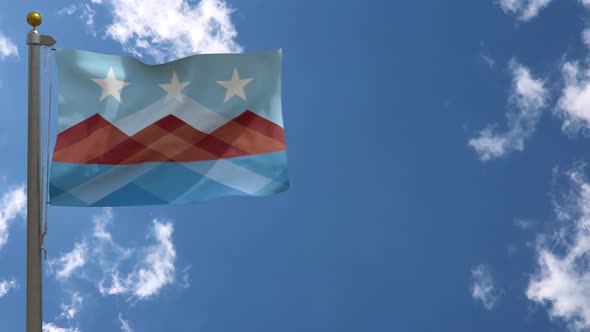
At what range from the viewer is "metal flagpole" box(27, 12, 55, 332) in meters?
8.09

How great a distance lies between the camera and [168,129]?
9.85 m

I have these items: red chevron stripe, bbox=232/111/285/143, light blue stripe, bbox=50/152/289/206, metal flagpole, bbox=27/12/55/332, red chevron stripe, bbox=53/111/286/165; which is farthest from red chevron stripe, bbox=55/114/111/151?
red chevron stripe, bbox=232/111/285/143

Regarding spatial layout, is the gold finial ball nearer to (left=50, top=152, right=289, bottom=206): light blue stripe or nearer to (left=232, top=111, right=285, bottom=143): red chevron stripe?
(left=50, top=152, right=289, bottom=206): light blue stripe

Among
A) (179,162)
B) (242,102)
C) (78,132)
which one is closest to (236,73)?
(242,102)

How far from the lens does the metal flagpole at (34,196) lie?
809cm

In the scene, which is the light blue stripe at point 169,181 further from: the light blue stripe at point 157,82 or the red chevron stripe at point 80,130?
the light blue stripe at point 157,82

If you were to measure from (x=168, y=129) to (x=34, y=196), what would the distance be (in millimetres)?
2189

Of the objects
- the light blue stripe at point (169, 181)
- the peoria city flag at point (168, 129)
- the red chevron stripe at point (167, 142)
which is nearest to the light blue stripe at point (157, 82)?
the peoria city flag at point (168, 129)

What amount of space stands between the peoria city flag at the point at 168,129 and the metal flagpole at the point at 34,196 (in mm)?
685

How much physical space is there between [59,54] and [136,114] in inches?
49.0

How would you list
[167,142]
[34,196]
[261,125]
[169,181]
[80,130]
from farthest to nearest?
1. [261,125]
2. [167,142]
3. [169,181]
4. [80,130]
5. [34,196]

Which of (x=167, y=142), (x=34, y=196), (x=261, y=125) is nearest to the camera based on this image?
(x=34, y=196)

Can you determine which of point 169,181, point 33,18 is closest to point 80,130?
point 169,181

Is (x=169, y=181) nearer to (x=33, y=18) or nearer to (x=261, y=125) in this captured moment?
(x=261, y=125)
